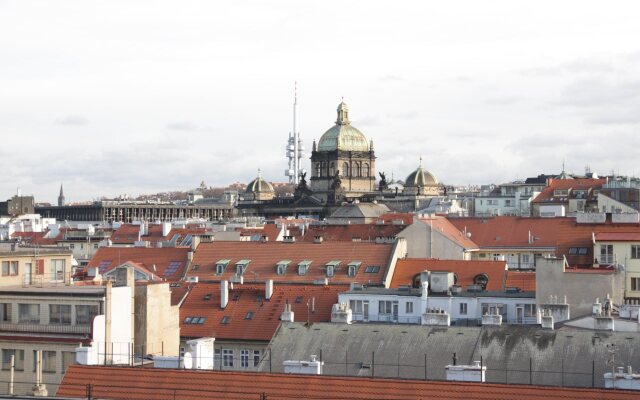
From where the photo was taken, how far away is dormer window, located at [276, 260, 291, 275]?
A: 90.6 m

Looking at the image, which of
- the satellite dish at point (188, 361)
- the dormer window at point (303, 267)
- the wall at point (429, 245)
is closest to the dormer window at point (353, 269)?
the dormer window at point (303, 267)

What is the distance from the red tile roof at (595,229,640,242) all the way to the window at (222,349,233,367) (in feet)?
79.8

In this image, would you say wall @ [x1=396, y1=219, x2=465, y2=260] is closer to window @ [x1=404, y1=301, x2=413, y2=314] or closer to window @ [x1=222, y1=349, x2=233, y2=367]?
window @ [x1=404, y1=301, x2=413, y2=314]

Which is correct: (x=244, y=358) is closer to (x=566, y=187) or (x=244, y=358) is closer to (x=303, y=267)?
(x=303, y=267)

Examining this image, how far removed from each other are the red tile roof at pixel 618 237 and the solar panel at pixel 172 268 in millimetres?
26816

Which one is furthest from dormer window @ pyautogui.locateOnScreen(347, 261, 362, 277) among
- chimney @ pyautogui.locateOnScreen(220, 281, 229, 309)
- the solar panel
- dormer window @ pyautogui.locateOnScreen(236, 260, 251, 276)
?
chimney @ pyautogui.locateOnScreen(220, 281, 229, 309)

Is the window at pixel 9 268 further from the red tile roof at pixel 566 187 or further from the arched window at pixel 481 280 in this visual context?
the red tile roof at pixel 566 187

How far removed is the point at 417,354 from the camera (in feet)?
179

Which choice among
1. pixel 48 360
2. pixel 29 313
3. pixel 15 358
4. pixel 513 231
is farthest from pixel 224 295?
pixel 513 231

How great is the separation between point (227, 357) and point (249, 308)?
15.4 feet

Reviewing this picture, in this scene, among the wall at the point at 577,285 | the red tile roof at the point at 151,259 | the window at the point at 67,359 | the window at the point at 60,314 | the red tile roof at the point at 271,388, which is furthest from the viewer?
the red tile roof at the point at 151,259

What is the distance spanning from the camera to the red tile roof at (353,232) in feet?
392

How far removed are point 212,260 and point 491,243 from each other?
29.3 metres

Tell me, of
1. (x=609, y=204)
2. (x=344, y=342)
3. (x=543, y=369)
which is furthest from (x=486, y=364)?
(x=609, y=204)
